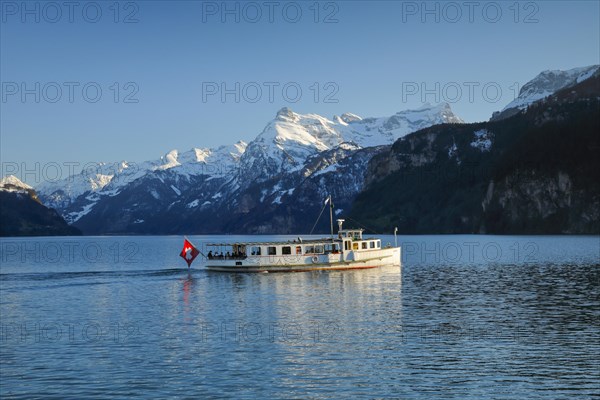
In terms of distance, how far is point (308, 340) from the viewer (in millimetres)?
54719

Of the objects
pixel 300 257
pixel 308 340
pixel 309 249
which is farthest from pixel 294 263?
pixel 308 340

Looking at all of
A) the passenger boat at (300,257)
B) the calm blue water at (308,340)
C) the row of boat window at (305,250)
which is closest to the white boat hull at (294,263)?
the passenger boat at (300,257)

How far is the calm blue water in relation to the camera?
40438 mm

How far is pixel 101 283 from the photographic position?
371 ft

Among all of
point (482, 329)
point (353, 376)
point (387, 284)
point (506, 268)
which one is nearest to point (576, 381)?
point (353, 376)

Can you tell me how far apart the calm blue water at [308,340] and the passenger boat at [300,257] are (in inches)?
1030

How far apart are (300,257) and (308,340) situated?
249 ft

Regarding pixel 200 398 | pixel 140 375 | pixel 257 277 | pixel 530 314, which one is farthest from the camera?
pixel 257 277

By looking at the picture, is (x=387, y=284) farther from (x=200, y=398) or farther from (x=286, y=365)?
(x=200, y=398)

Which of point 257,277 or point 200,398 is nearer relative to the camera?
point 200,398

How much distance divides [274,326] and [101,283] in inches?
2335

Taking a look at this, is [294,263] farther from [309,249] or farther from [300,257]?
[309,249]

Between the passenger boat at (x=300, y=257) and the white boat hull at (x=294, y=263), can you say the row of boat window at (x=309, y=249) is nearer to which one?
the passenger boat at (x=300, y=257)

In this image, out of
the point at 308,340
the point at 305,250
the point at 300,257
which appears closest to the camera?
the point at 308,340
